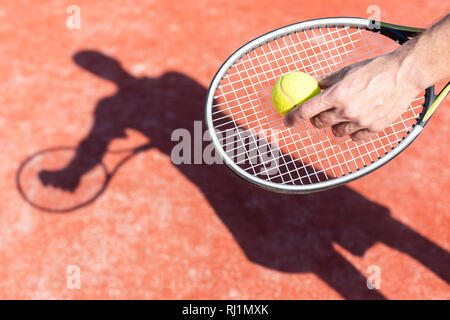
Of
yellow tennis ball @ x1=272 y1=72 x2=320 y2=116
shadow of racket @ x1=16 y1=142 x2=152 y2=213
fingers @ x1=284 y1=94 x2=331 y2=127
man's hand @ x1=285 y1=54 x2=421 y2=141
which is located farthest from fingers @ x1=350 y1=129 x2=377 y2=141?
shadow of racket @ x1=16 y1=142 x2=152 y2=213

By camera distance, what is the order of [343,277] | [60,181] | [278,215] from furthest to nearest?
[60,181] → [278,215] → [343,277]

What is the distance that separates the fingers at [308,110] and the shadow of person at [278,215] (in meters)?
1.51

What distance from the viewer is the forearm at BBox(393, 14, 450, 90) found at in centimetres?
155

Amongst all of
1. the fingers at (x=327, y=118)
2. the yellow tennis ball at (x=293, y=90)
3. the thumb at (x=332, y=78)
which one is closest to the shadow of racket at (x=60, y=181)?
the yellow tennis ball at (x=293, y=90)

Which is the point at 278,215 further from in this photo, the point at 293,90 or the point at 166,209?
the point at 293,90

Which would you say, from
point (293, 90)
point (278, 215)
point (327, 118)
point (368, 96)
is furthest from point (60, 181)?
point (368, 96)

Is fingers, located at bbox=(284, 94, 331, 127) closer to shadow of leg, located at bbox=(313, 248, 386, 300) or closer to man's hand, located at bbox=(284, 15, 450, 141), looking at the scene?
man's hand, located at bbox=(284, 15, 450, 141)

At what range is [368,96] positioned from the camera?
1531 millimetres

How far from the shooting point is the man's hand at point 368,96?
1.54m

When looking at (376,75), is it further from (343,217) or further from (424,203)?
(424,203)

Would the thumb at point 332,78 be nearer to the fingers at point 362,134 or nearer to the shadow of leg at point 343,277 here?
the fingers at point 362,134

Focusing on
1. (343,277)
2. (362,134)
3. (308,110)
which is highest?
(308,110)

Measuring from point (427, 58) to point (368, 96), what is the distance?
282mm

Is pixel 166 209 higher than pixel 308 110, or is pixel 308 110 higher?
pixel 308 110
